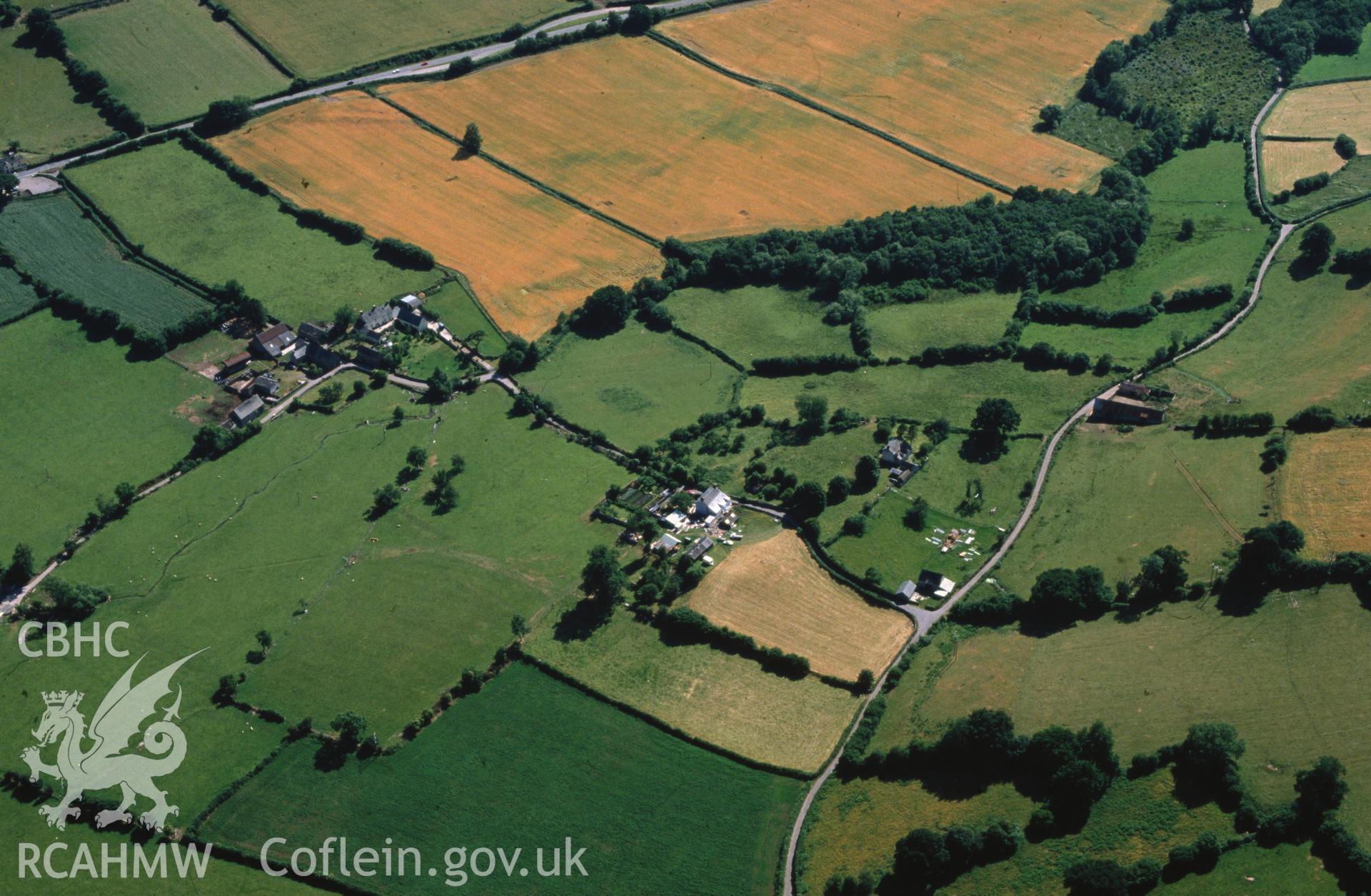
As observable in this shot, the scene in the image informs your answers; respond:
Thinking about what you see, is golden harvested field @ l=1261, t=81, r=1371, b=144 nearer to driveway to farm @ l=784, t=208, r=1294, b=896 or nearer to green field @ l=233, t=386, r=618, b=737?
driveway to farm @ l=784, t=208, r=1294, b=896

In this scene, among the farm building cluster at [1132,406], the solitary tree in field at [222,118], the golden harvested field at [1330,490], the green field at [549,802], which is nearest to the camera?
the green field at [549,802]

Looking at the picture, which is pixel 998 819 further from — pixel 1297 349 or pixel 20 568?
pixel 20 568

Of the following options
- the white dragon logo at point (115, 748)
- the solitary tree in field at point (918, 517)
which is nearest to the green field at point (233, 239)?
the white dragon logo at point (115, 748)

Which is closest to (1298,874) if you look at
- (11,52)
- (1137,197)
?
(1137,197)

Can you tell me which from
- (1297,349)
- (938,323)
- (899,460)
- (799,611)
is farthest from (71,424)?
(1297,349)

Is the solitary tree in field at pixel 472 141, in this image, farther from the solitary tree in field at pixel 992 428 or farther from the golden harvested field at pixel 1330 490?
the golden harvested field at pixel 1330 490

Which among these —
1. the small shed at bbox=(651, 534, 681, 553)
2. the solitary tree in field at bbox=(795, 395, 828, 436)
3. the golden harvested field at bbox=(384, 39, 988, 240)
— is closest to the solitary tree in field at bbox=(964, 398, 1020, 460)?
the solitary tree in field at bbox=(795, 395, 828, 436)

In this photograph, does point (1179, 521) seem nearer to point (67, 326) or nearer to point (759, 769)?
point (759, 769)
